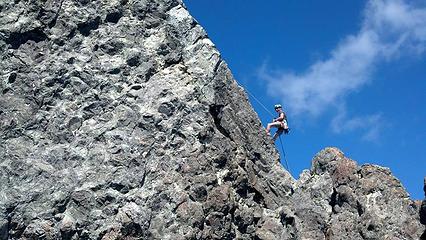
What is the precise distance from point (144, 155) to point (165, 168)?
41.1 inches

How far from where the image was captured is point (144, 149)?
2536cm

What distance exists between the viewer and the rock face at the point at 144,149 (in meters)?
23.7

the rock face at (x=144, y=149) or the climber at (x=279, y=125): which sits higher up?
the climber at (x=279, y=125)

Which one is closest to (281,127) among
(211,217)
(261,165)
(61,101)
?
(261,165)

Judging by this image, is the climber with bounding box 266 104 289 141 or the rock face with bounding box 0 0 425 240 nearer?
the rock face with bounding box 0 0 425 240

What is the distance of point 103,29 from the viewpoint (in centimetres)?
2828

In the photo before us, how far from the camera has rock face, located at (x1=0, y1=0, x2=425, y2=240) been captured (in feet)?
77.9

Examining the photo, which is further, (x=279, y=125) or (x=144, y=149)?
(x=279, y=125)

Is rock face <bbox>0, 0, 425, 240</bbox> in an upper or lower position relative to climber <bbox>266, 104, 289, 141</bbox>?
lower

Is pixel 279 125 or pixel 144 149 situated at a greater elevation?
pixel 279 125

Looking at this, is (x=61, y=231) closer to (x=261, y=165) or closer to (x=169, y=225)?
(x=169, y=225)

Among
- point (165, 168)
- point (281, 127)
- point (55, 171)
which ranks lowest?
point (55, 171)

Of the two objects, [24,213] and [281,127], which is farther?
[281,127]

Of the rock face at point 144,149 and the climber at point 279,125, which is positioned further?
the climber at point 279,125
